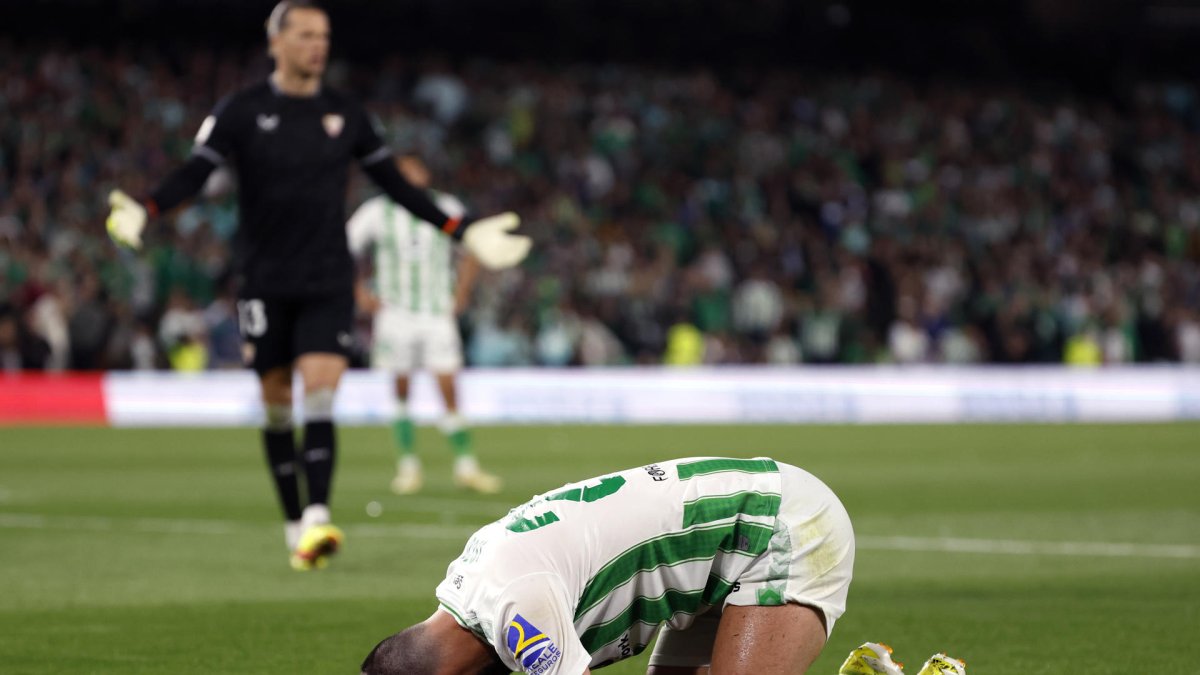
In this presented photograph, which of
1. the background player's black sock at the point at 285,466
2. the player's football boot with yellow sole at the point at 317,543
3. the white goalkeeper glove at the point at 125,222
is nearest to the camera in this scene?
the white goalkeeper glove at the point at 125,222

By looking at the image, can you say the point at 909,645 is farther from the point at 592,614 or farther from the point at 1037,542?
the point at 1037,542

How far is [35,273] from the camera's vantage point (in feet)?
70.0

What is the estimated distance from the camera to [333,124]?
312 inches

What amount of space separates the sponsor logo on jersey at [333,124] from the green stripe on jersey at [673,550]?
422cm

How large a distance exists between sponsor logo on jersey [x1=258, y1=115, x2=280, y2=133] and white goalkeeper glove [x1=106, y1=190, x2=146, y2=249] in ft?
3.15

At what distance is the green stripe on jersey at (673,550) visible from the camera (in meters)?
4.09

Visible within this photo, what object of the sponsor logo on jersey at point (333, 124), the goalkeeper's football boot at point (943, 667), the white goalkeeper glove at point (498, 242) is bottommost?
the goalkeeper's football boot at point (943, 667)

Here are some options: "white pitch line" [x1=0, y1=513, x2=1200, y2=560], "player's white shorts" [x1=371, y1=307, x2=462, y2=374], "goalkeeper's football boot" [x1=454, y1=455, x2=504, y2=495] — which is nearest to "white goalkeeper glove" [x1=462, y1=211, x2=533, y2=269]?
"white pitch line" [x1=0, y1=513, x2=1200, y2=560]

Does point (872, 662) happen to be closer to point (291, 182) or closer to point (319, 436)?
point (319, 436)

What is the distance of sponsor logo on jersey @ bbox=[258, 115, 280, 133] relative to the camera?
7.80m

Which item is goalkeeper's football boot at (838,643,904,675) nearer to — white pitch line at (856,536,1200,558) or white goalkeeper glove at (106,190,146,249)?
white goalkeeper glove at (106,190,146,249)

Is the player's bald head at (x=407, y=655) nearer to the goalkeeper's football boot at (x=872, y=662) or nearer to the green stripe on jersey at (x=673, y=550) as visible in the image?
the green stripe on jersey at (x=673, y=550)

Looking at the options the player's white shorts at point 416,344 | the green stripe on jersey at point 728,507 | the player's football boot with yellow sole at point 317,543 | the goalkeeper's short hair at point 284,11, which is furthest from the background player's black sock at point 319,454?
the player's white shorts at point 416,344

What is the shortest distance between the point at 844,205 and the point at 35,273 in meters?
13.2
